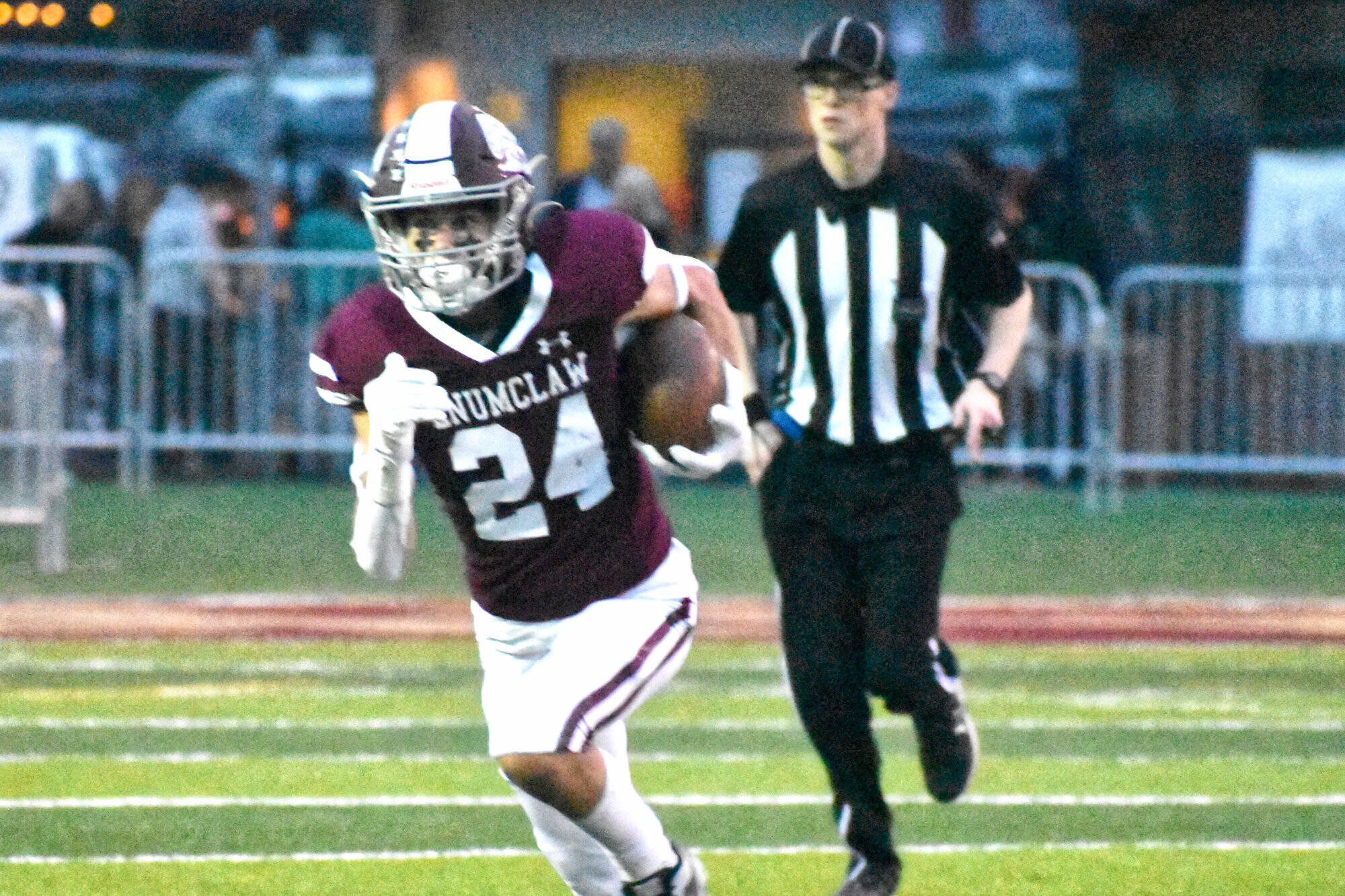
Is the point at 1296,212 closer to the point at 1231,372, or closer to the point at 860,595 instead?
the point at 1231,372

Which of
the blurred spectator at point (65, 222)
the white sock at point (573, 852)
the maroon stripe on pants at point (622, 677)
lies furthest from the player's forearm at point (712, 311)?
the blurred spectator at point (65, 222)

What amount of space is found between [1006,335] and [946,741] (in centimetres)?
96

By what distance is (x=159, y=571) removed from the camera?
11.3 m

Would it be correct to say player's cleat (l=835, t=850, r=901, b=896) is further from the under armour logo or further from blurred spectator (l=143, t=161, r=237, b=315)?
blurred spectator (l=143, t=161, r=237, b=315)

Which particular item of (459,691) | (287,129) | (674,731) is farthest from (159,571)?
(287,129)

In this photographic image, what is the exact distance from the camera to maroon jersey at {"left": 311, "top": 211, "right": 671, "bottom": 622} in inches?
186

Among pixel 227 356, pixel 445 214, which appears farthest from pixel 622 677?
pixel 227 356

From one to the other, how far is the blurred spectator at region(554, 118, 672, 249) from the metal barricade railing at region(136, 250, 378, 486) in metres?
1.29

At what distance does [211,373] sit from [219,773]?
23.1ft

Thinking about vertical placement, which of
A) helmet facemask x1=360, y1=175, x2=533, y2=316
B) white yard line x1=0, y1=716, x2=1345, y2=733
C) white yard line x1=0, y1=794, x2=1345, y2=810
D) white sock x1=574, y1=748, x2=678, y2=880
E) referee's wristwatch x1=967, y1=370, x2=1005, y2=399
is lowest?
white yard line x1=0, y1=716, x2=1345, y2=733

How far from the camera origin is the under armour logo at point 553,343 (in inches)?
187

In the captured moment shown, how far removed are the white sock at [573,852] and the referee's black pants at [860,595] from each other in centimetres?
94

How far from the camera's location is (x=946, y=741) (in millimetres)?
5695

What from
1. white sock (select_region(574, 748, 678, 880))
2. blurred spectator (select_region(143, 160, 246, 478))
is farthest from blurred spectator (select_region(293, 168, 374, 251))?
white sock (select_region(574, 748, 678, 880))
